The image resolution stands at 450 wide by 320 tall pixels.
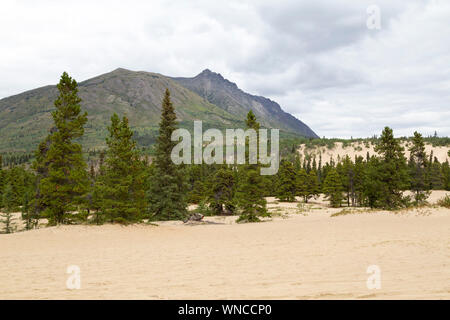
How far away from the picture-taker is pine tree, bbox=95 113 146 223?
20062mm

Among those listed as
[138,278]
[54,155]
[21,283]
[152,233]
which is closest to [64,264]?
[21,283]

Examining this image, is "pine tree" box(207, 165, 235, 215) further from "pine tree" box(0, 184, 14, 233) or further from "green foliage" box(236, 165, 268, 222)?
"pine tree" box(0, 184, 14, 233)

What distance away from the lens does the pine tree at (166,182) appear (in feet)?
95.1

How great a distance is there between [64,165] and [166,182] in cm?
1049

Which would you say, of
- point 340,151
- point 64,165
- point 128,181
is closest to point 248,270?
point 128,181

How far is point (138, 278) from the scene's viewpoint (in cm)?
700

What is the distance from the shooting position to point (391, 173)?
102 ft

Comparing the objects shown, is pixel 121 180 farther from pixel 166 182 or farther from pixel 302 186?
pixel 302 186

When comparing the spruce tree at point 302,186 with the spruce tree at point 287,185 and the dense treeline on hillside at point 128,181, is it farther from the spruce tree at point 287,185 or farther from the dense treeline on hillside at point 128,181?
the dense treeline on hillside at point 128,181

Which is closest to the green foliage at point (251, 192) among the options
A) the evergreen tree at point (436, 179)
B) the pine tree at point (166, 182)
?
the pine tree at point (166, 182)

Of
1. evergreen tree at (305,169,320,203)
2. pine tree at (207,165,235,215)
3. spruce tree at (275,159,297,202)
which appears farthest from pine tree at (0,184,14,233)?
evergreen tree at (305,169,320,203)

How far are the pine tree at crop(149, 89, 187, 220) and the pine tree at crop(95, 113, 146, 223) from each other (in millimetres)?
7695

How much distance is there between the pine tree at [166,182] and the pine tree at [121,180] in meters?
7.70

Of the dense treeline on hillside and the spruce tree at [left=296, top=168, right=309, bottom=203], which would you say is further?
the spruce tree at [left=296, top=168, right=309, bottom=203]
